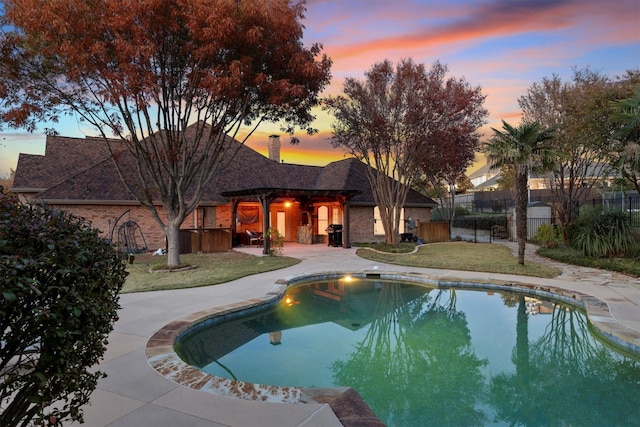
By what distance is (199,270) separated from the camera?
1187 cm

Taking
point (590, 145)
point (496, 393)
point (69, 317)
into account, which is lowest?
point (496, 393)

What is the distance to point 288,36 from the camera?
439 inches

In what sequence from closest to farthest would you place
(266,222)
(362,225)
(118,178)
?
(266,222)
(118,178)
(362,225)

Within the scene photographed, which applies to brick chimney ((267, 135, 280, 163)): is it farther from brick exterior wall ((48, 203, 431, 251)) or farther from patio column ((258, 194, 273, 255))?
patio column ((258, 194, 273, 255))

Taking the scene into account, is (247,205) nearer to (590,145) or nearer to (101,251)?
(590,145)

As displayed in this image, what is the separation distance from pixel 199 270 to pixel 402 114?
10770mm

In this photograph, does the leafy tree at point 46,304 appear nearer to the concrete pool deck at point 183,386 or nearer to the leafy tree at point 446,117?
the concrete pool deck at point 183,386

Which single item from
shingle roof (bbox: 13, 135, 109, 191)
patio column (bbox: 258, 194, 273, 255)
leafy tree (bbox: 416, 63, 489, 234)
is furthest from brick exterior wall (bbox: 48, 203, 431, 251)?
leafy tree (bbox: 416, 63, 489, 234)

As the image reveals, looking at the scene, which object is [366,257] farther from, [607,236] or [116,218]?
[116,218]

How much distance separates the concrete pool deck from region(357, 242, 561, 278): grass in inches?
26.8

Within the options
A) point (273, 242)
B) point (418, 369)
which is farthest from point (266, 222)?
point (418, 369)

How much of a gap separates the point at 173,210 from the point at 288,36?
23.3 ft

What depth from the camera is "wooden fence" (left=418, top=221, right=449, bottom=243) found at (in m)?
21.4

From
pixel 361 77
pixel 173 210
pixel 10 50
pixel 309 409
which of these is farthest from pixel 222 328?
pixel 361 77
